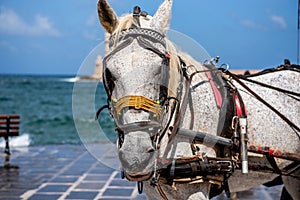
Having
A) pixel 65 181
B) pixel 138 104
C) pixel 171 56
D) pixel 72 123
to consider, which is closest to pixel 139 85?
→ pixel 138 104

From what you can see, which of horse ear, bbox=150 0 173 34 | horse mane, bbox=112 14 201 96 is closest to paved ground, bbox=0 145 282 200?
horse mane, bbox=112 14 201 96

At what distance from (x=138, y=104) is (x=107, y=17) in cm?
57

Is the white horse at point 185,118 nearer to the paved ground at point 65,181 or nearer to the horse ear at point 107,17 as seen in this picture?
the horse ear at point 107,17

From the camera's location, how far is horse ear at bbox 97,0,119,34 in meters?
2.19

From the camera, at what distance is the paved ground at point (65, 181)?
5699 millimetres

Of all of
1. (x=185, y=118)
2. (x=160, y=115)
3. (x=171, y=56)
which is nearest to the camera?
(x=160, y=115)

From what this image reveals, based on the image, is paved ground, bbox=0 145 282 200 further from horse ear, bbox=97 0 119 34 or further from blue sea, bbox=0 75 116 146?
horse ear, bbox=97 0 119 34

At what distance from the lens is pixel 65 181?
644 cm

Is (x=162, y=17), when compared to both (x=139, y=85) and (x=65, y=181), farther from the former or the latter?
(x=65, y=181)

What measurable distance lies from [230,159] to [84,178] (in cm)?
444

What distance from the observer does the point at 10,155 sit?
8766mm

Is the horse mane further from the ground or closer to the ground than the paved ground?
further from the ground

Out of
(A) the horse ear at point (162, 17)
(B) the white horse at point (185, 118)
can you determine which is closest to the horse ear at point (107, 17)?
(B) the white horse at point (185, 118)

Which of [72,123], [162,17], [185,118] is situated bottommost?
[185,118]
